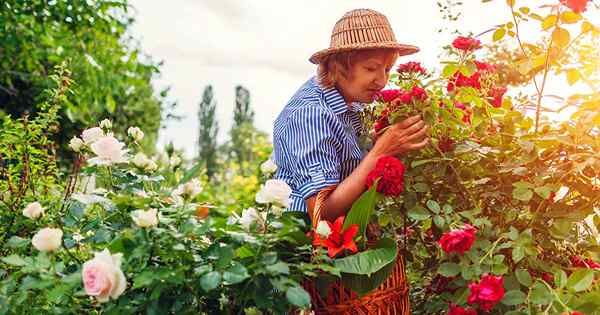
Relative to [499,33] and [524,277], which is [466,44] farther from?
[524,277]

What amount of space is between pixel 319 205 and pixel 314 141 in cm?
26

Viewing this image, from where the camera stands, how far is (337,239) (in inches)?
61.2

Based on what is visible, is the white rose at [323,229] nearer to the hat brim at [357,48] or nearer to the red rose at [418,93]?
the red rose at [418,93]

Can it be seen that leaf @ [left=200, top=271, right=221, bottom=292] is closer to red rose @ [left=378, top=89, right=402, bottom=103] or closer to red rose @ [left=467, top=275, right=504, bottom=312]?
red rose @ [left=467, top=275, right=504, bottom=312]

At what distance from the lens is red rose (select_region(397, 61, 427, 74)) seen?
1926 millimetres

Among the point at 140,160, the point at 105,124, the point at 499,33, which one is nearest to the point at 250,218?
the point at 140,160

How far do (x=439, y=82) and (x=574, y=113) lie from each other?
0.41 metres

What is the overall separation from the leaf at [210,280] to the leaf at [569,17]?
1200 millimetres

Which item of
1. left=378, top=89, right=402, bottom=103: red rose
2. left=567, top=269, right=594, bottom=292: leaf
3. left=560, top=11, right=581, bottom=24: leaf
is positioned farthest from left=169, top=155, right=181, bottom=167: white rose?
left=560, top=11, right=581, bottom=24: leaf

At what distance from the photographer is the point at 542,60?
1.95m

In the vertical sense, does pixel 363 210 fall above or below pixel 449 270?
above

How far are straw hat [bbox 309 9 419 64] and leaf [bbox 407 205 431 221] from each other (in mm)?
560

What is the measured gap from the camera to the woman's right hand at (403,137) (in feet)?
5.90

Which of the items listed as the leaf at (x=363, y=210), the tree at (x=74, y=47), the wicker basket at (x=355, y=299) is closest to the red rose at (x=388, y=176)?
the leaf at (x=363, y=210)
